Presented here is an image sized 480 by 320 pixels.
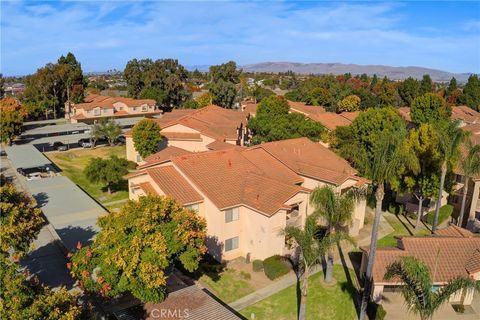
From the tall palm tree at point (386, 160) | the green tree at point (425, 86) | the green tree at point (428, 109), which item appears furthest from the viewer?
the green tree at point (425, 86)

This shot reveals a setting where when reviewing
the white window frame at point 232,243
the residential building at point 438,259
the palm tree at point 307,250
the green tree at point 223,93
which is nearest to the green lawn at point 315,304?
the residential building at point 438,259

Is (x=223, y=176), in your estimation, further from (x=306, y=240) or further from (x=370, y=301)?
(x=370, y=301)

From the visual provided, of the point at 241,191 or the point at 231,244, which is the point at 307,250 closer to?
the point at 231,244

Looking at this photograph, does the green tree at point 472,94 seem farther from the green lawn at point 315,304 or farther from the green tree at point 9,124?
the green tree at point 9,124

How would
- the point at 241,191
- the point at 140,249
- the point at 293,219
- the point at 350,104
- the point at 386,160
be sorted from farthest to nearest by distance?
1. the point at 350,104
2. the point at 293,219
3. the point at 241,191
4. the point at 386,160
5. the point at 140,249

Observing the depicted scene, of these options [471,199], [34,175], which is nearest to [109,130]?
[34,175]

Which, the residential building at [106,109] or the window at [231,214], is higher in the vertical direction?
the residential building at [106,109]

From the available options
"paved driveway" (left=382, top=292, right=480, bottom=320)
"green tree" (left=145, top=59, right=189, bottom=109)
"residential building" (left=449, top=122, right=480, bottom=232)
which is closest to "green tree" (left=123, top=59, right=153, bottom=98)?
"green tree" (left=145, top=59, right=189, bottom=109)
